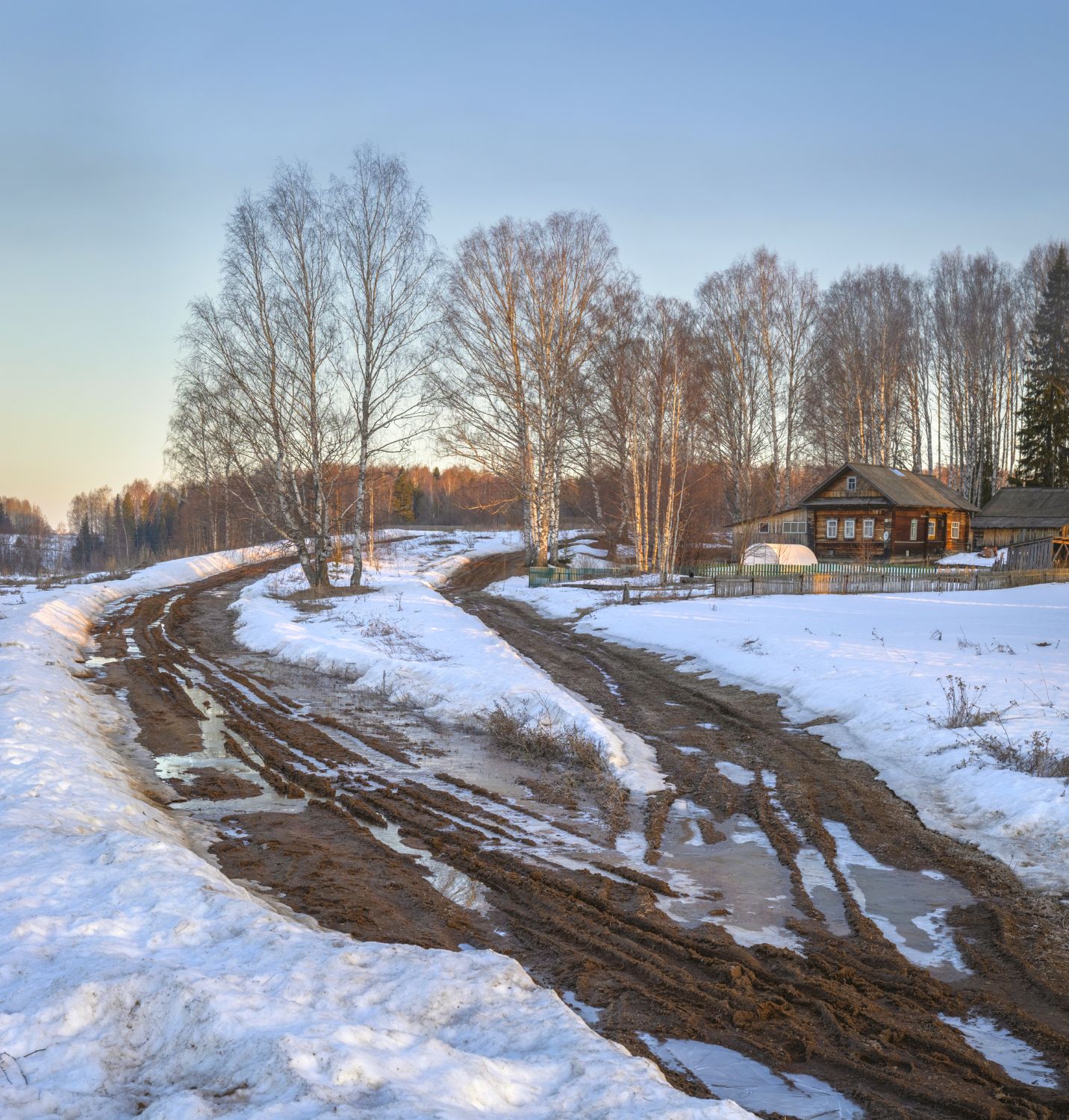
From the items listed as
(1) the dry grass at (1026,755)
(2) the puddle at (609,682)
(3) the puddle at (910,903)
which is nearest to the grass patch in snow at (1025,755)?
(1) the dry grass at (1026,755)

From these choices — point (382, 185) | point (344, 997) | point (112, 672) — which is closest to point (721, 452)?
point (382, 185)

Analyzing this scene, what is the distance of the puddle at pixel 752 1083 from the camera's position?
3.70 m

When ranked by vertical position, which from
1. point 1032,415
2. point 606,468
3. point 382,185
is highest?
point 382,185

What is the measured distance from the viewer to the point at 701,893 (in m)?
6.26

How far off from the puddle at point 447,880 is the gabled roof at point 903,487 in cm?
3898

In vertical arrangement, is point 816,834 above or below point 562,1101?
below

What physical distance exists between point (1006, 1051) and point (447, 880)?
3.68 m

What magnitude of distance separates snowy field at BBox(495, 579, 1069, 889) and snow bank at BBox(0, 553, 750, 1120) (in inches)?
189

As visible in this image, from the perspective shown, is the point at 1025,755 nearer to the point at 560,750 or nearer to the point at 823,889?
the point at 823,889

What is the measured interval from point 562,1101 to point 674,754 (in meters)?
7.35

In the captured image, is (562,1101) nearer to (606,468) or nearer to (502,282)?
(502,282)

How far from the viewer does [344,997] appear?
4066 millimetres

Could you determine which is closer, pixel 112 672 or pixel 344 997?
pixel 344 997

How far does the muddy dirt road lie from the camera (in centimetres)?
416
